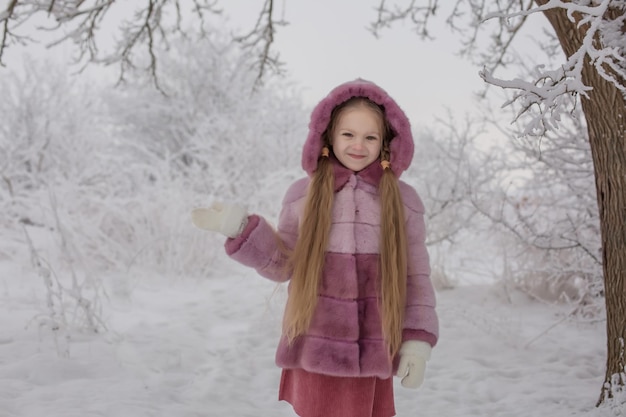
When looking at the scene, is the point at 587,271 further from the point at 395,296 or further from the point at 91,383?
the point at 91,383

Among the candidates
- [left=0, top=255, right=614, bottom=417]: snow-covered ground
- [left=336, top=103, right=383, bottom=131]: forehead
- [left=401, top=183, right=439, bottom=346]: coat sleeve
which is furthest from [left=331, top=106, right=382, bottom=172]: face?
[left=0, top=255, right=614, bottom=417]: snow-covered ground

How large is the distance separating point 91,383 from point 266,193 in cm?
452

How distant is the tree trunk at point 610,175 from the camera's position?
2.35 metres

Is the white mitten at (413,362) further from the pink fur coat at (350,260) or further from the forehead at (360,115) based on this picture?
the forehead at (360,115)

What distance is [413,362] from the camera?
2.04 metres

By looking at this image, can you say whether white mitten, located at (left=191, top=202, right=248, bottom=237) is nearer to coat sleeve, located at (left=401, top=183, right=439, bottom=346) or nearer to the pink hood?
the pink hood

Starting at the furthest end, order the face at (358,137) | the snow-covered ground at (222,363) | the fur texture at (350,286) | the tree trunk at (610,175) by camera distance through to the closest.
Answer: the snow-covered ground at (222,363) → the tree trunk at (610,175) → the face at (358,137) → the fur texture at (350,286)

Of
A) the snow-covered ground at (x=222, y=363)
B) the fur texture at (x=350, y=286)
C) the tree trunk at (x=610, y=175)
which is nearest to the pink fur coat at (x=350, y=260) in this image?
the fur texture at (x=350, y=286)

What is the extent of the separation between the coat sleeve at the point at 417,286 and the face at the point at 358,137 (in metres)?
0.20

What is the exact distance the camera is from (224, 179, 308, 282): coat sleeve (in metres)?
2.05

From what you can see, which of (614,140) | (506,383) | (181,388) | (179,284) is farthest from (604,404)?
(179,284)

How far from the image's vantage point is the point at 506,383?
3.47 meters

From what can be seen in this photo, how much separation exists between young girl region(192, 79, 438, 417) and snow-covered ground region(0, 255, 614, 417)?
372 millimetres

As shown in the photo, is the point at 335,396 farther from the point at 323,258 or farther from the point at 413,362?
the point at 323,258
